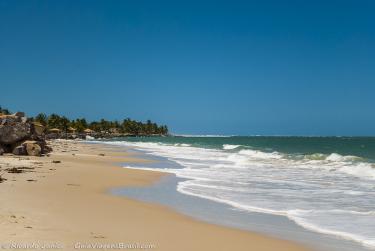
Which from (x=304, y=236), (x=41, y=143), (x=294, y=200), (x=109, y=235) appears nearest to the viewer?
(x=109, y=235)

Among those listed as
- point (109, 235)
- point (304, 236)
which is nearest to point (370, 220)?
point (304, 236)

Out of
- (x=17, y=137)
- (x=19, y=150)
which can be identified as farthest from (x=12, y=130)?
(x=19, y=150)

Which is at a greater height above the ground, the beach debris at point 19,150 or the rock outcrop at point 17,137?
the rock outcrop at point 17,137

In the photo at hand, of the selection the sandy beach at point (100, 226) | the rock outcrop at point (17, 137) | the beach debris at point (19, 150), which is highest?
the rock outcrop at point (17, 137)

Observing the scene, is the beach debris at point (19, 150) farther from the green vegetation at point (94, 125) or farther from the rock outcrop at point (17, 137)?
the green vegetation at point (94, 125)

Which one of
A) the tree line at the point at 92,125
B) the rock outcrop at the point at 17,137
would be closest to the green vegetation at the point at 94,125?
the tree line at the point at 92,125

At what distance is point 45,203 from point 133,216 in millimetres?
2459

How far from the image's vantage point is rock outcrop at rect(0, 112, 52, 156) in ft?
90.7

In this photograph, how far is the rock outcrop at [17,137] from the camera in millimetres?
27641

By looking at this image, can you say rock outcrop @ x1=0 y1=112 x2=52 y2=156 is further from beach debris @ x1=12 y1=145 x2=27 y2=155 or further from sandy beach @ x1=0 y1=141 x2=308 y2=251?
sandy beach @ x1=0 y1=141 x2=308 y2=251

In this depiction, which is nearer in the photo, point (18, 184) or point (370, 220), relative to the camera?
point (370, 220)

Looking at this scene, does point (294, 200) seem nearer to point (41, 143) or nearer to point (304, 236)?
point (304, 236)

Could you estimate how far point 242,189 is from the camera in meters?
16.7

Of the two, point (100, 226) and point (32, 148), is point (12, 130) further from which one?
point (100, 226)
